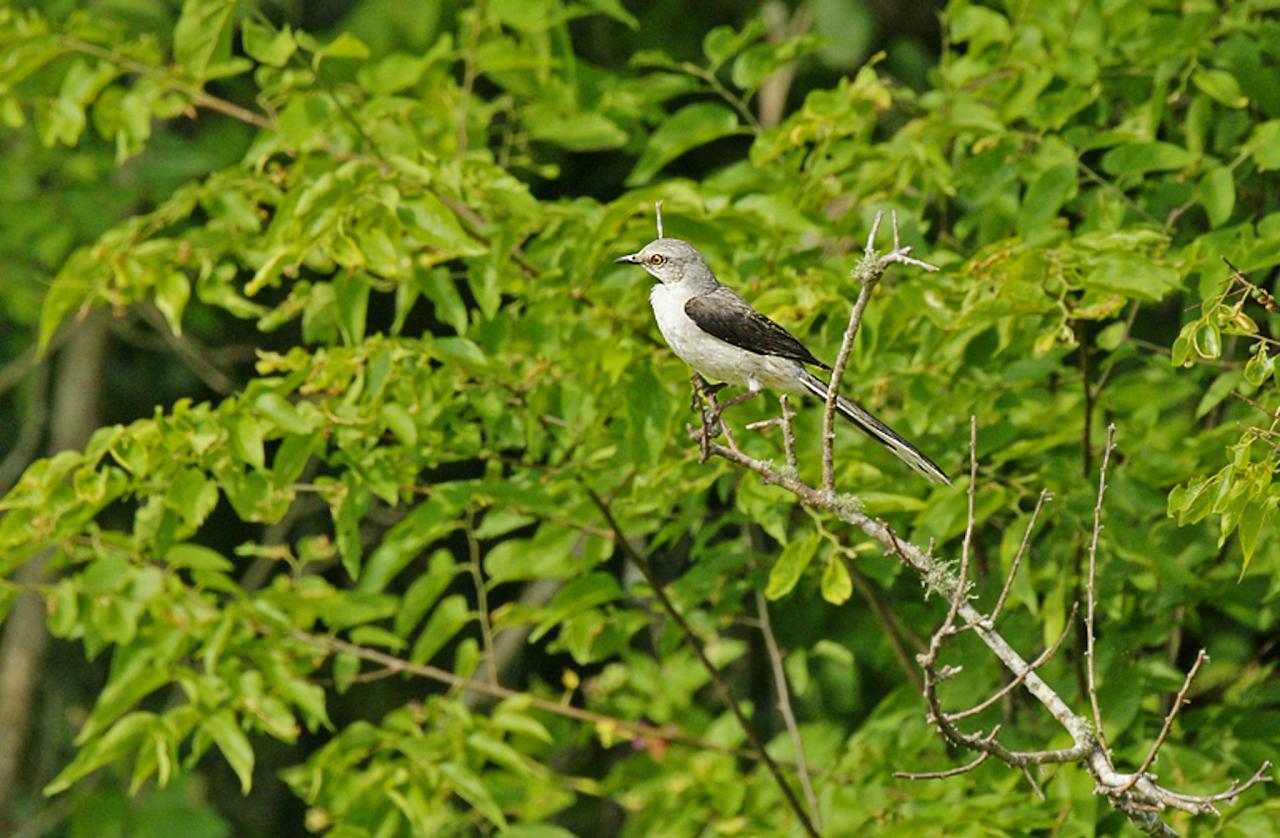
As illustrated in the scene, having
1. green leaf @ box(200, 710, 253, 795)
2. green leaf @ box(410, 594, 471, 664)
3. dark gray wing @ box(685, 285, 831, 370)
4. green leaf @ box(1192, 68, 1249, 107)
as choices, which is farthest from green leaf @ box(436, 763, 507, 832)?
green leaf @ box(1192, 68, 1249, 107)

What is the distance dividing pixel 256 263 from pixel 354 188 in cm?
71

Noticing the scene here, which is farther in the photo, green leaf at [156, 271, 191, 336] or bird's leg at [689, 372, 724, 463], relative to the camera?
green leaf at [156, 271, 191, 336]

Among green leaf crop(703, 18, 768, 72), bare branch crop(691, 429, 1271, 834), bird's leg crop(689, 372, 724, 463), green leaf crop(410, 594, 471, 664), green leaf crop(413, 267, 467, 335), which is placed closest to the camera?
bare branch crop(691, 429, 1271, 834)

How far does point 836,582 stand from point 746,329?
84 centimetres

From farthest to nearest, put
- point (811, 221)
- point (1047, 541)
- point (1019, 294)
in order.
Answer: point (1047, 541) → point (811, 221) → point (1019, 294)

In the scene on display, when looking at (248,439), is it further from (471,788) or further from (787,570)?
(787,570)

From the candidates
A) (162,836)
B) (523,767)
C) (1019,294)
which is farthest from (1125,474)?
(162,836)

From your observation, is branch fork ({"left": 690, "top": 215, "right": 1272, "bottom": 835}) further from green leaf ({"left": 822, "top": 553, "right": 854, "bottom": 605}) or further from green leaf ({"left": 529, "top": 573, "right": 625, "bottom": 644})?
green leaf ({"left": 529, "top": 573, "right": 625, "bottom": 644})

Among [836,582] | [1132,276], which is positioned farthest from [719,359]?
[1132,276]

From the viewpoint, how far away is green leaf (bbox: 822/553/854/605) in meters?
4.36

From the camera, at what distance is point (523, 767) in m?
5.17

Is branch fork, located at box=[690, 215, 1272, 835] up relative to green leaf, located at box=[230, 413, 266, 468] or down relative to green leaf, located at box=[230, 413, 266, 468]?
up

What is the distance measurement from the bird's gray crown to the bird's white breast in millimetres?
179

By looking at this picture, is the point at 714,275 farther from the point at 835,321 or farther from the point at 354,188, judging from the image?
the point at 354,188
